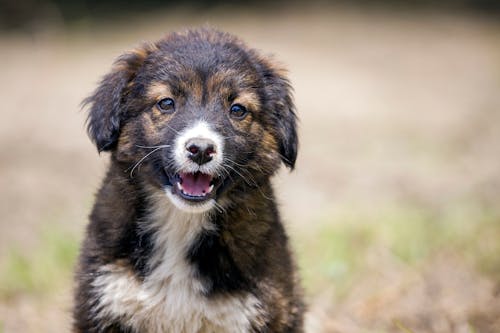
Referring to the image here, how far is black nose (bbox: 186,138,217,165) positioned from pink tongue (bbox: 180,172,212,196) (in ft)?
0.65

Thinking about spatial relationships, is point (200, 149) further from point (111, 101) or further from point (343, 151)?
point (343, 151)

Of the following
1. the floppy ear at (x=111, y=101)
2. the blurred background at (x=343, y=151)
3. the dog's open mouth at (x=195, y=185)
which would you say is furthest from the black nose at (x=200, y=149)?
the blurred background at (x=343, y=151)

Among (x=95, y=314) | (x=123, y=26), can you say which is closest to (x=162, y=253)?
(x=95, y=314)

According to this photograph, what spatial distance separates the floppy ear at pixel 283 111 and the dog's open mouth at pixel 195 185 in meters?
0.50

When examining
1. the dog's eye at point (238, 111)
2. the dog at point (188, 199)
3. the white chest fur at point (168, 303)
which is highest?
the dog's eye at point (238, 111)

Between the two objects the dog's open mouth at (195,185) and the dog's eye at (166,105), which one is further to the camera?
the dog's eye at (166,105)

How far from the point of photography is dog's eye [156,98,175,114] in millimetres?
4258

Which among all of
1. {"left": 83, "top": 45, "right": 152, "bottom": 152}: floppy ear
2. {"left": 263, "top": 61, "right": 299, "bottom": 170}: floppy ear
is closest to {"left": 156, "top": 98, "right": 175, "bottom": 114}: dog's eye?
{"left": 83, "top": 45, "right": 152, "bottom": 152}: floppy ear

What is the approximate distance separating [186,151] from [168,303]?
0.79 metres

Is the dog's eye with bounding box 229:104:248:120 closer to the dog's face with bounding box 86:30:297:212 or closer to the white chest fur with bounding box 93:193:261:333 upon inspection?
the dog's face with bounding box 86:30:297:212

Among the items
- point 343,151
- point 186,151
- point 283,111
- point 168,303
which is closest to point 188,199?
point 186,151

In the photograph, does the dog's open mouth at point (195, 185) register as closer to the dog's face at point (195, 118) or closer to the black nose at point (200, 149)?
the dog's face at point (195, 118)

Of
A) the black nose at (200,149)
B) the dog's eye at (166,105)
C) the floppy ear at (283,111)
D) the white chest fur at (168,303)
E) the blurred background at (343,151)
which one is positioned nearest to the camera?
the black nose at (200,149)

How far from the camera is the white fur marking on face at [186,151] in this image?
3963mm
